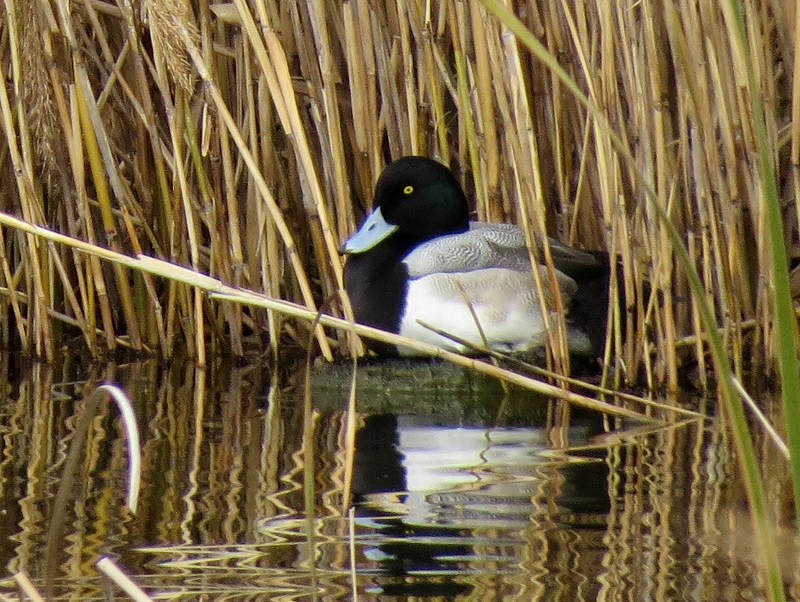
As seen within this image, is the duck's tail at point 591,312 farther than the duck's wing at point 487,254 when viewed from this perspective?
Yes

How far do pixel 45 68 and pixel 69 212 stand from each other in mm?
545

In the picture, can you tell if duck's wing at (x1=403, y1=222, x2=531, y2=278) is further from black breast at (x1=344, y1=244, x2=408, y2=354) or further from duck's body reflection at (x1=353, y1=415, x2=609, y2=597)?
duck's body reflection at (x1=353, y1=415, x2=609, y2=597)

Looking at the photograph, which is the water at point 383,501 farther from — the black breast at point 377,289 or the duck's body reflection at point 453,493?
the black breast at point 377,289

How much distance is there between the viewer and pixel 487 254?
148 inches

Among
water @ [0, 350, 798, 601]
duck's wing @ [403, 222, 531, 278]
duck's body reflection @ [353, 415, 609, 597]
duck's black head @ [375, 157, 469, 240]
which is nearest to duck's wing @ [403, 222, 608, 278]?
duck's wing @ [403, 222, 531, 278]

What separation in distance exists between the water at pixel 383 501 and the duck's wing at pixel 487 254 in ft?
1.32

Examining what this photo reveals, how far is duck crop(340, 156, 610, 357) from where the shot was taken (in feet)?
12.1

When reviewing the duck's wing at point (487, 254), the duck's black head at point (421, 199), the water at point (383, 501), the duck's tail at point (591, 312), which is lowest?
the water at point (383, 501)

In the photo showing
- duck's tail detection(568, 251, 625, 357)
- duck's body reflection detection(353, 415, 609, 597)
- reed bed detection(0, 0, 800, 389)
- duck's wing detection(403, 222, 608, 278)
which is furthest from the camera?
duck's tail detection(568, 251, 625, 357)

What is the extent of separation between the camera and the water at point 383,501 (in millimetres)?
1918

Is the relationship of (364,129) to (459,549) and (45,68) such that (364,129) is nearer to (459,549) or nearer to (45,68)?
(45,68)

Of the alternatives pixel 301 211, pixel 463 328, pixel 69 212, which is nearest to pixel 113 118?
pixel 69 212

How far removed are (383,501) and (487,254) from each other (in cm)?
139

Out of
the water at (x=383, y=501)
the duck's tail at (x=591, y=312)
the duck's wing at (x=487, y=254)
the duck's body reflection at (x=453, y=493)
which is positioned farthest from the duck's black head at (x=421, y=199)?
the duck's body reflection at (x=453, y=493)
